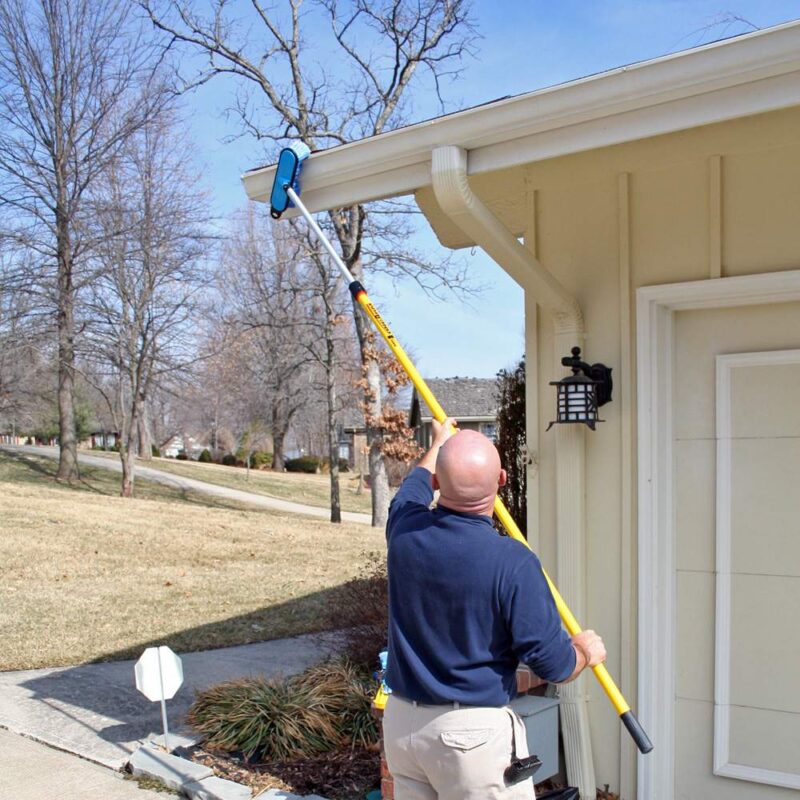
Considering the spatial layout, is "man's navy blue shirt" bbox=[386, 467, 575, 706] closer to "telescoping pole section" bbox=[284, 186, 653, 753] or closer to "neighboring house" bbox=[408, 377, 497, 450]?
"telescoping pole section" bbox=[284, 186, 653, 753]

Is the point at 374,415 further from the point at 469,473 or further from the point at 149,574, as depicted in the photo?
the point at 469,473

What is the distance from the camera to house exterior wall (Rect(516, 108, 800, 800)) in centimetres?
390

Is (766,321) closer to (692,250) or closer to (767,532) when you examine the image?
(692,250)

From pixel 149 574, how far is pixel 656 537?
8.66 meters

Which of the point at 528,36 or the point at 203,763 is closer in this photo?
the point at 203,763

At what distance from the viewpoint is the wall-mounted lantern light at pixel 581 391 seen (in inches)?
161

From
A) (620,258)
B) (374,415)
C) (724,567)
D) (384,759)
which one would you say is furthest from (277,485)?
(724,567)

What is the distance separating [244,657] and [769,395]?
207 inches

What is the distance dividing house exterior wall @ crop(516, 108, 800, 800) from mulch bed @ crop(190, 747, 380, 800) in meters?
1.28

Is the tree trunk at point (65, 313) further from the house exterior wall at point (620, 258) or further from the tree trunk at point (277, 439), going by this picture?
the house exterior wall at point (620, 258)

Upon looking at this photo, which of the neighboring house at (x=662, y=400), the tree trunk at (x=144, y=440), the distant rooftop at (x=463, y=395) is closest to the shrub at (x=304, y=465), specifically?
the distant rooftop at (x=463, y=395)

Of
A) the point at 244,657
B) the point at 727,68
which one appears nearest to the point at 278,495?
the point at 244,657

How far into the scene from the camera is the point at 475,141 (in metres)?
3.75

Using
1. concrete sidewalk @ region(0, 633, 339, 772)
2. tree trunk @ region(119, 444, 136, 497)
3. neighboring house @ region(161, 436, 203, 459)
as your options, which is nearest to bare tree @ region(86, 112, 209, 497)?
tree trunk @ region(119, 444, 136, 497)
